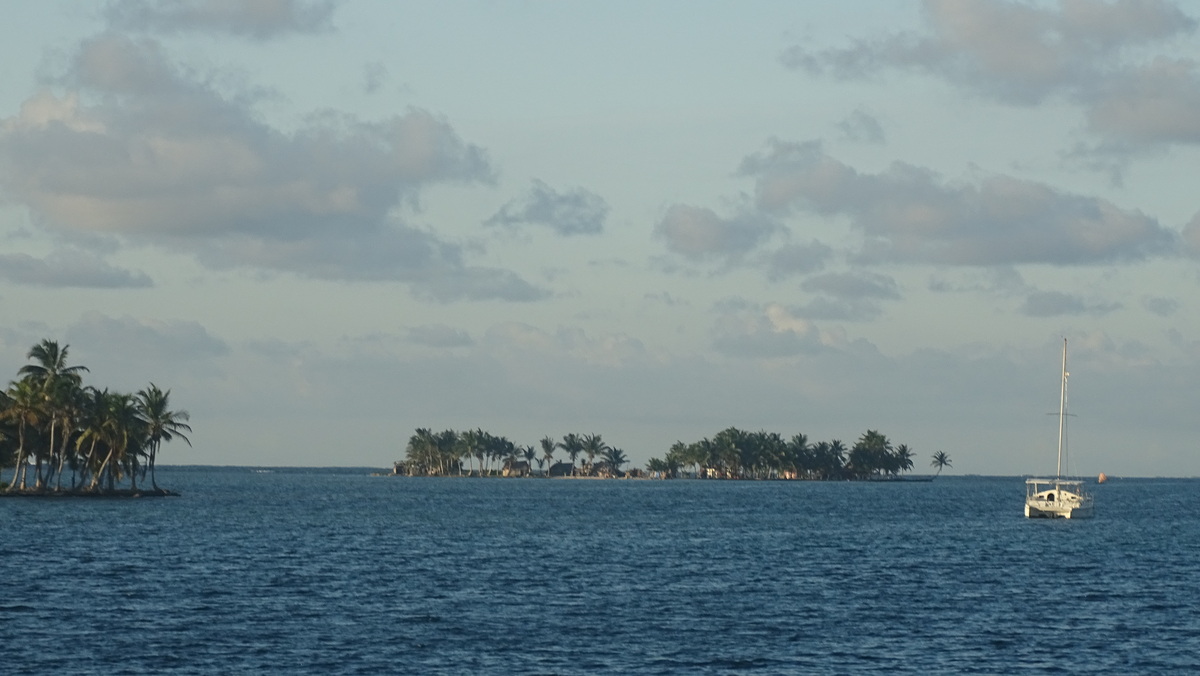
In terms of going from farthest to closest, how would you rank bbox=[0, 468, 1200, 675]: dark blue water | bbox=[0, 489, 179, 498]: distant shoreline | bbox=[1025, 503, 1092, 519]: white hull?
bbox=[0, 489, 179, 498]: distant shoreline < bbox=[1025, 503, 1092, 519]: white hull < bbox=[0, 468, 1200, 675]: dark blue water

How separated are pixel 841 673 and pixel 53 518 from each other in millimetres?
97222

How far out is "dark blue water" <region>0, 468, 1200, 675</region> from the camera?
56.0 metres

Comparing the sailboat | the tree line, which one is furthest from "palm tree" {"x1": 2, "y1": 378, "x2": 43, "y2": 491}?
the sailboat

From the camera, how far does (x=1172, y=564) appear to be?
3949 inches

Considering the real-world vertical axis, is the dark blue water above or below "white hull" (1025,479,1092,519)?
below

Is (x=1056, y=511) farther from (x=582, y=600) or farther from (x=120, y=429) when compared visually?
(x=120, y=429)

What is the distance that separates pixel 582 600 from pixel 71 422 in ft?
349

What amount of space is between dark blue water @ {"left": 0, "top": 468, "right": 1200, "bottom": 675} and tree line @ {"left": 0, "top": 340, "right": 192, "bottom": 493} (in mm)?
29007

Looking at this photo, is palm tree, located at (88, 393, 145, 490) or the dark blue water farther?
palm tree, located at (88, 393, 145, 490)

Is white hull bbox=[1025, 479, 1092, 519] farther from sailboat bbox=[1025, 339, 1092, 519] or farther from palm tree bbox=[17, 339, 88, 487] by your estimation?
palm tree bbox=[17, 339, 88, 487]

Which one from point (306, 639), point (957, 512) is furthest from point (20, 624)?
point (957, 512)

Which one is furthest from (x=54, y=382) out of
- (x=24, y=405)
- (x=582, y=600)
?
(x=582, y=600)

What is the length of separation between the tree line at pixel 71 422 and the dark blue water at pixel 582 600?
29007 millimetres

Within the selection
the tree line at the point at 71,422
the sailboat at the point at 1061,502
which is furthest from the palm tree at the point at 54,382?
the sailboat at the point at 1061,502
